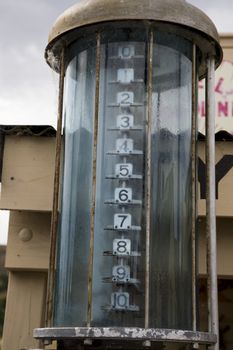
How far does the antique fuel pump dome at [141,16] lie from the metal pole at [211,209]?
0.27 meters

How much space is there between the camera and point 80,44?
442 centimetres

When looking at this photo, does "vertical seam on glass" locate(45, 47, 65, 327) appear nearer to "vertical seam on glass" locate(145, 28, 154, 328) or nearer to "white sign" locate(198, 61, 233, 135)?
"vertical seam on glass" locate(145, 28, 154, 328)

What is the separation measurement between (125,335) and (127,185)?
31.9 inches

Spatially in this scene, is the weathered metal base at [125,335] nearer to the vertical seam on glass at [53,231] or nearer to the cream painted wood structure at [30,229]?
the vertical seam on glass at [53,231]

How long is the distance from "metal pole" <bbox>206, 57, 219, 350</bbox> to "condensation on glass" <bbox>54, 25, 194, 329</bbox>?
166mm

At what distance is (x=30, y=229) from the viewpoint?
546 centimetres

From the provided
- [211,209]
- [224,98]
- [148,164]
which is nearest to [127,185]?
[148,164]

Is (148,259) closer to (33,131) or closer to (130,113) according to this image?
(130,113)

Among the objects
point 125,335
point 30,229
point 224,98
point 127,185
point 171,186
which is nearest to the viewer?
point 125,335

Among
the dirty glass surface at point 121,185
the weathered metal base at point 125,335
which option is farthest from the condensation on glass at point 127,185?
the weathered metal base at point 125,335

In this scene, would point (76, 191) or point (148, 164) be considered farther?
point (76, 191)

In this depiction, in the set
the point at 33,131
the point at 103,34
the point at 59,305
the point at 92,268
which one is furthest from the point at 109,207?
the point at 33,131

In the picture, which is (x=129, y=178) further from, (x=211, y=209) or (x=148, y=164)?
(x=211, y=209)

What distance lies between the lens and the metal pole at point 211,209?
415 cm
